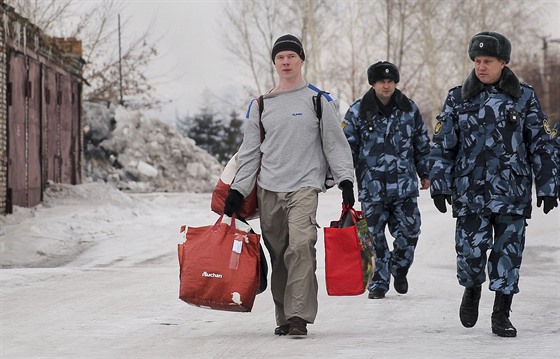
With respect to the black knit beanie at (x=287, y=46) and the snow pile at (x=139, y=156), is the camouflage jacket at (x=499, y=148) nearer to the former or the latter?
the black knit beanie at (x=287, y=46)

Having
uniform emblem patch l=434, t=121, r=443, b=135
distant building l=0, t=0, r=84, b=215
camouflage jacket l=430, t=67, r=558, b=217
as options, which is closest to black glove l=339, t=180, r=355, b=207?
camouflage jacket l=430, t=67, r=558, b=217

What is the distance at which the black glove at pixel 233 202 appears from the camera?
6.31 metres

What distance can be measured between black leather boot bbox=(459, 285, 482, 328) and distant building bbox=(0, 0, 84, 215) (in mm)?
12759

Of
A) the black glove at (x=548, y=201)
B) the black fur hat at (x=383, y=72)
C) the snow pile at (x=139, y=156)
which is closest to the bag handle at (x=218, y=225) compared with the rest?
the black glove at (x=548, y=201)

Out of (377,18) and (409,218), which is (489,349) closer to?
(409,218)

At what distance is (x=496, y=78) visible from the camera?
20.9 ft

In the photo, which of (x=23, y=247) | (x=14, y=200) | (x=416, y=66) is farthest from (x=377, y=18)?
(x=23, y=247)

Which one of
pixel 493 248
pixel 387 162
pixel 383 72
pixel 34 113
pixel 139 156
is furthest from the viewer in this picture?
pixel 139 156

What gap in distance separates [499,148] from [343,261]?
1156 millimetres

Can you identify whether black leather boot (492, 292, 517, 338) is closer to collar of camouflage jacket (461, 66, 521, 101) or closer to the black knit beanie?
collar of camouflage jacket (461, 66, 521, 101)

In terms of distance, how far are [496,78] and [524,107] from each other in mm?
243

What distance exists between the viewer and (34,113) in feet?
69.8

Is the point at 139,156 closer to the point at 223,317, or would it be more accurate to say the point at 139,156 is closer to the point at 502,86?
the point at 223,317

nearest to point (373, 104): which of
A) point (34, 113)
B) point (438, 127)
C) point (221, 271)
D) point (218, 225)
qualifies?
point (438, 127)
